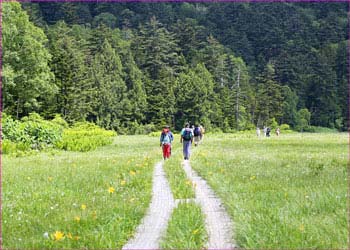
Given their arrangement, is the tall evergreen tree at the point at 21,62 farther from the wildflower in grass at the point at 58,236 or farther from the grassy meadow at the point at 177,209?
the wildflower in grass at the point at 58,236

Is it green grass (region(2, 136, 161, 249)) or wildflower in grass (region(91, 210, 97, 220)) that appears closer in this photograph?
green grass (region(2, 136, 161, 249))

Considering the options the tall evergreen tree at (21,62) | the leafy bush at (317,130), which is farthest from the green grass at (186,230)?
the leafy bush at (317,130)

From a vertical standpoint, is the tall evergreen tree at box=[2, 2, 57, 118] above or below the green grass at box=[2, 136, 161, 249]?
above

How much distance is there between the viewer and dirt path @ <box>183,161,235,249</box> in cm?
745

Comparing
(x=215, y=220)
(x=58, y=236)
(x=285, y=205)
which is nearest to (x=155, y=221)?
(x=215, y=220)

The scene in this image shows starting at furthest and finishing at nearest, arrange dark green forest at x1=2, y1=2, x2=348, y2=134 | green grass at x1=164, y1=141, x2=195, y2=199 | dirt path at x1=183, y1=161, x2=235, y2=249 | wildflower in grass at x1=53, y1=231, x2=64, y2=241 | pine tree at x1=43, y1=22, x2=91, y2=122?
pine tree at x1=43, y1=22, x2=91, y2=122
dark green forest at x1=2, y1=2, x2=348, y2=134
green grass at x1=164, y1=141, x2=195, y2=199
dirt path at x1=183, y1=161, x2=235, y2=249
wildflower in grass at x1=53, y1=231, x2=64, y2=241

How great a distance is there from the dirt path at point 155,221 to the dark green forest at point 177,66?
34537mm

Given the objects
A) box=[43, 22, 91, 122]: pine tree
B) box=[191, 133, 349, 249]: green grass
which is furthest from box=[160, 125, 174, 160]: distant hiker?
box=[43, 22, 91, 122]: pine tree

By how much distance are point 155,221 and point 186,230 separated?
1.27 metres

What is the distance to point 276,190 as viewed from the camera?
37.6ft

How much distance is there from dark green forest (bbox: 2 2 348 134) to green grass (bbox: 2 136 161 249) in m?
31.2

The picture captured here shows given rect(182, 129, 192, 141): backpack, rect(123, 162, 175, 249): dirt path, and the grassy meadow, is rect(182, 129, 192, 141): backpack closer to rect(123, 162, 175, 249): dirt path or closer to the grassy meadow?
the grassy meadow

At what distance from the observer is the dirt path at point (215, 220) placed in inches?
293

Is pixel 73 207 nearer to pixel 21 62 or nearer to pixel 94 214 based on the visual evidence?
pixel 94 214
